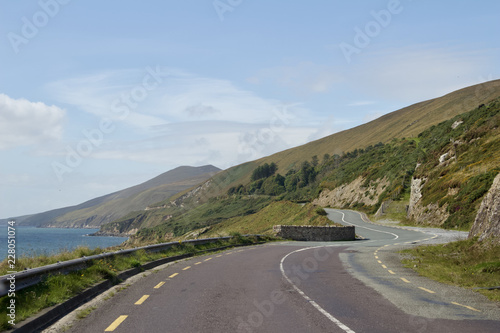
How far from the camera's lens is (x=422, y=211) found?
58.8m

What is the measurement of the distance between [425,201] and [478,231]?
123ft

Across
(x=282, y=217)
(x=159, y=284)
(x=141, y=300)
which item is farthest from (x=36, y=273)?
(x=282, y=217)

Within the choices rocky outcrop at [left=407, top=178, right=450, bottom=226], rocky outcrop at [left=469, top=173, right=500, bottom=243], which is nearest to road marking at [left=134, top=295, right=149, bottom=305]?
rocky outcrop at [left=469, top=173, right=500, bottom=243]

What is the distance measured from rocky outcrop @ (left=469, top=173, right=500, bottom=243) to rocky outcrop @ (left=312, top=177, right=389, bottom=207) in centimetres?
6843

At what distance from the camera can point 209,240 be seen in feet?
104

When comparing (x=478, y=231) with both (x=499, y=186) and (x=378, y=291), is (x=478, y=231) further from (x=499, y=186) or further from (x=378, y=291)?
(x=378, y=291)

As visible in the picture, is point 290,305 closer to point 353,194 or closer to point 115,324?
point 115,324

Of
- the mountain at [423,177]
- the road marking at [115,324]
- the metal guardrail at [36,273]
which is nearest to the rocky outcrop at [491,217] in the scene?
the metal guardrail at [36,273]

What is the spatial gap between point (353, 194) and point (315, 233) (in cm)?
6310

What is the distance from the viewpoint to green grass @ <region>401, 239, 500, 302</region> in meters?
13.6

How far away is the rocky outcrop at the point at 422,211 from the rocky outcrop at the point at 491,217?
28.3 metres

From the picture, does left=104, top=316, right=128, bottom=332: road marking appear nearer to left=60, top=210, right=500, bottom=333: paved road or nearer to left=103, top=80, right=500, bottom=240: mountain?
left=60, top=210, right=500, bottom=333: paved road

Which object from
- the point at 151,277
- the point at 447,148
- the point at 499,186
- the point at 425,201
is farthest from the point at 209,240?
the point at 447,148

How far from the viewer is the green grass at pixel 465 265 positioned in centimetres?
1363
